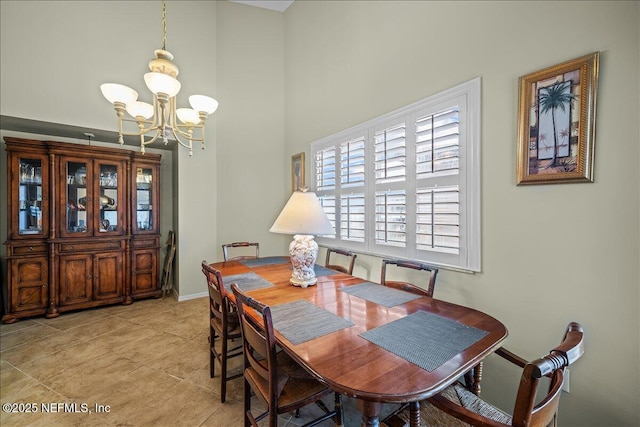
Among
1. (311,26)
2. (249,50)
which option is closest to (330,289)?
(311,26)

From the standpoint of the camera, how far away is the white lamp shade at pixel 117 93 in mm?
1906

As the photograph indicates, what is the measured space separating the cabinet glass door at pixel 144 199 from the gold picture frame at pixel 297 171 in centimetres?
210

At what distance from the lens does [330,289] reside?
6.35 feet

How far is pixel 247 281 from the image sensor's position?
7.01ft

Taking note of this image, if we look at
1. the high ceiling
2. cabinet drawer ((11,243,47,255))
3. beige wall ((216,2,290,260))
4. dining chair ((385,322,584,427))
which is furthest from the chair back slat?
the high ceiling

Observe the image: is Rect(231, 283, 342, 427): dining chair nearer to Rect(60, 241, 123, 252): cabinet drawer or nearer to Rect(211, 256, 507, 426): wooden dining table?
Rect(211, 256, 507, 426): wooden dining table

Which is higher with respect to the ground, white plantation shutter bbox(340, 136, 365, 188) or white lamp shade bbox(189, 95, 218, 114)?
white lamp shade bbox(189, 95, 218, 114)

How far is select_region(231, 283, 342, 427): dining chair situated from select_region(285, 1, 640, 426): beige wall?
1.34 m

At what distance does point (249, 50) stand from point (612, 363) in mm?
5185

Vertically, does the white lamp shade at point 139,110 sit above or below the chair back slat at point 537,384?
above

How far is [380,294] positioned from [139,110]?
2.48 m

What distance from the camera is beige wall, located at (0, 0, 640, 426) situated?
1387 millimetres

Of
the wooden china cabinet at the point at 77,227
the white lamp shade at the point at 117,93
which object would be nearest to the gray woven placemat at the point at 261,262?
the white lamp shade at the point at 117,93

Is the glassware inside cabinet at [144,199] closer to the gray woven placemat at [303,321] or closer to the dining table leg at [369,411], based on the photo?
the gray woven placemat at [303,321]
